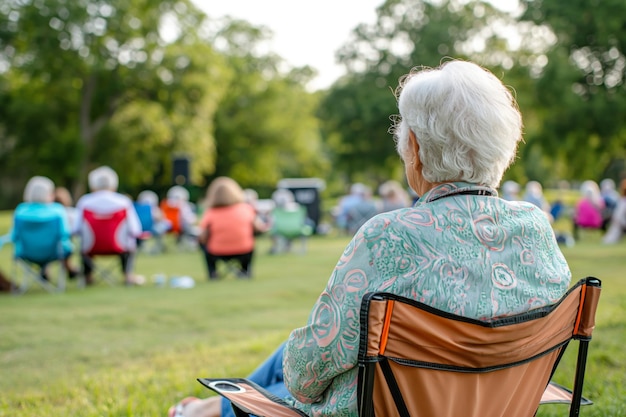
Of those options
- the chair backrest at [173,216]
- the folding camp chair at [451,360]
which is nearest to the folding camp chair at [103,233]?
the folding camp chair at [451,360]

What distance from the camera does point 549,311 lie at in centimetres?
194

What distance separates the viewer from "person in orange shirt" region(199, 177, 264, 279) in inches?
427

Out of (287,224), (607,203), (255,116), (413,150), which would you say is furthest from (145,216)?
(255,116)

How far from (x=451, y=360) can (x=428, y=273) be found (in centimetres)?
24

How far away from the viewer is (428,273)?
1.84 metres

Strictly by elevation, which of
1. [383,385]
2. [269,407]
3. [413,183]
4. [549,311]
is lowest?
[269,407]

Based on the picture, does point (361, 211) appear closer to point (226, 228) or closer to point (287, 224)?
point (287, 224)

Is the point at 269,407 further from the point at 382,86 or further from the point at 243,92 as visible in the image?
the point at 243,92

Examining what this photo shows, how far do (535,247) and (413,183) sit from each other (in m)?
0.40

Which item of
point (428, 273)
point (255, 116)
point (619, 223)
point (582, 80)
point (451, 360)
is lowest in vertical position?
point (451, 360)

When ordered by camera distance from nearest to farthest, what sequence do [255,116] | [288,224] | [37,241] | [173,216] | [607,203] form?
1. [37,241]
2. [288,224]
3. [173,216]
4. [607,203]
5. [255,116]

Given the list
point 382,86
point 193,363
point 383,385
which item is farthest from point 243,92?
point 383,385

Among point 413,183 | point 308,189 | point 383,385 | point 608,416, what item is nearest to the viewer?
point 383,385

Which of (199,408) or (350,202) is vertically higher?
(350,202)
